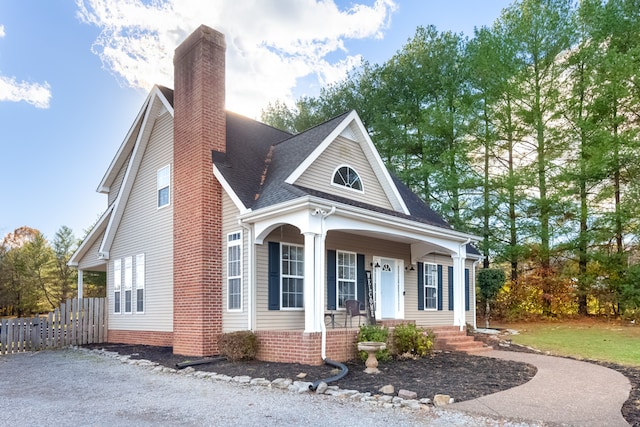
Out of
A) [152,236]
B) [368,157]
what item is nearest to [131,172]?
[152,236]

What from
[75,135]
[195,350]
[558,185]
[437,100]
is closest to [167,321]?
[195,350]

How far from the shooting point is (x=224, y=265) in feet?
35.9

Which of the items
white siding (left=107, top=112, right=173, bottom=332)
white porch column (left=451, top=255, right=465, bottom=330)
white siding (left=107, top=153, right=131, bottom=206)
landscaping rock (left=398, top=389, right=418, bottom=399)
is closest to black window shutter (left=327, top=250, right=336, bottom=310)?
white porch column (left=451, top=255, right=465, bottom=330)

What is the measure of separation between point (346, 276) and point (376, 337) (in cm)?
291

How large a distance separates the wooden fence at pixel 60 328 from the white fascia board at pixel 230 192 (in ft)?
22.0

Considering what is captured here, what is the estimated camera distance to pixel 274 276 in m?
10.6

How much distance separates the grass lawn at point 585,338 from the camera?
1161cm

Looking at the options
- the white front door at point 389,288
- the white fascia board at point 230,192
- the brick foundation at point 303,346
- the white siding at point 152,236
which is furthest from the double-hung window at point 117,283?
the white front door at point 389,288

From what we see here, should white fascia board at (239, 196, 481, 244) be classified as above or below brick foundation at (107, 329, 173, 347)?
above

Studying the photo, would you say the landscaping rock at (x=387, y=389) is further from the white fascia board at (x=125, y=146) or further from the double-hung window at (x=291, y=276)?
the white fascia board at (x=125, y=146)

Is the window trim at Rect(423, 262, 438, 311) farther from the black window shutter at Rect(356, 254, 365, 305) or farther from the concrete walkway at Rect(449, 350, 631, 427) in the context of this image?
the concrete walkway at Rect(449, 350, 631, 427)

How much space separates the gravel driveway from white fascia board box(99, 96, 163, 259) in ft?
21.6

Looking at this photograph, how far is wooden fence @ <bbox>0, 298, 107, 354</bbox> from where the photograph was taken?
12.9 meters

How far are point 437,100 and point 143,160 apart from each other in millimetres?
17205
